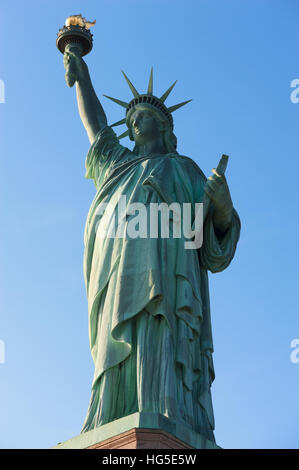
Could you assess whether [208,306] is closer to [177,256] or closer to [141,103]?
[177,256]

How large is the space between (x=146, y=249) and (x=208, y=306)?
46.3 inches

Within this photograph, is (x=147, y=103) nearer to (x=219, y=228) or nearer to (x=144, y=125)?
(x=144, y=125)

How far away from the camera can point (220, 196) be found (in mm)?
11484

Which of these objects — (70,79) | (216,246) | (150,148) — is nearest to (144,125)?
(150,148)

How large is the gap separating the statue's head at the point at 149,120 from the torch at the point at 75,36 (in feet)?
4.56

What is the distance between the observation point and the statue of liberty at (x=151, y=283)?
408 inches

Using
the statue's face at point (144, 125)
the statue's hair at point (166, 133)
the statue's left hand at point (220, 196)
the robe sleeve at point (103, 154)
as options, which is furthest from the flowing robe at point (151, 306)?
the statue's hair at point (166, 133)

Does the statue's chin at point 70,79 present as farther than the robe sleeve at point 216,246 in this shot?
Yes

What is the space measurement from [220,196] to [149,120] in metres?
2.00

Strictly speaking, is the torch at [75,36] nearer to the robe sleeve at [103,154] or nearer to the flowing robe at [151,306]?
the robe sleeve at [103,154]

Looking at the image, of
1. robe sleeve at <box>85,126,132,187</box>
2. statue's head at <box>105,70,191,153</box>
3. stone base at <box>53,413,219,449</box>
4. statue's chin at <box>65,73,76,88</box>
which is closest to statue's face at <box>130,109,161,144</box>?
statue's head at <box>105,70,191,153</box>

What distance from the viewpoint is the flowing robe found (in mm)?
10320

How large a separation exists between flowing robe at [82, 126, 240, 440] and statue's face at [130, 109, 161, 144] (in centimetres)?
53

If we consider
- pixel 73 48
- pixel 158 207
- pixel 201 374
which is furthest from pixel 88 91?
pixel 201 374
